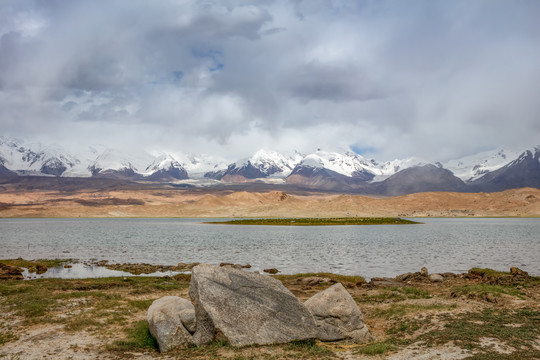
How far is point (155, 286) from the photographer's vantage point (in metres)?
32.6

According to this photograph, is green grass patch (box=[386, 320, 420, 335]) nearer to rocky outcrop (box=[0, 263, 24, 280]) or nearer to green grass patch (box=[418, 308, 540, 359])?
green grass patch (box=[418, 308, 540, 359])


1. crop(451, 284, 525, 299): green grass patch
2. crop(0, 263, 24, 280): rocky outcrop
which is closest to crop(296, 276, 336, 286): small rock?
crop(451, 284, 525, 299): green grass patch

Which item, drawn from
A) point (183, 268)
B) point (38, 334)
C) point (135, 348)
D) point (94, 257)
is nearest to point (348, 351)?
point (135, 348)

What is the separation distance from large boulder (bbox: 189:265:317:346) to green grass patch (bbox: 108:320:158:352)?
2.51 metres

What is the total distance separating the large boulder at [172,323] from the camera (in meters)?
17.9

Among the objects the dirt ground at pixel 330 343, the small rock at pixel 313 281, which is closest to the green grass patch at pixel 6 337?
the dirt ground at pixel 330 343

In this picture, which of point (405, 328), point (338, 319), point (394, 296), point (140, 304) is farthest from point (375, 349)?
point (140, 304)

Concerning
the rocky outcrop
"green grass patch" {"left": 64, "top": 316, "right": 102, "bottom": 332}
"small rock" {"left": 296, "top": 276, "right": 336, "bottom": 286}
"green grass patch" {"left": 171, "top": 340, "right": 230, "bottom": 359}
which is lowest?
the rocky outcrop

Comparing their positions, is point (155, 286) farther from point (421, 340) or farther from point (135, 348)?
point (421, 340)

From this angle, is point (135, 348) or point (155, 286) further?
point (155, 286)

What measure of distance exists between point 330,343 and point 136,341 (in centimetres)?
891

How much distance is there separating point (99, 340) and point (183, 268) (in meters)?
30.1

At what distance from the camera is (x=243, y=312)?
18.1 m

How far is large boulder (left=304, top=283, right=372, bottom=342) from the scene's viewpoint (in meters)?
19.1
